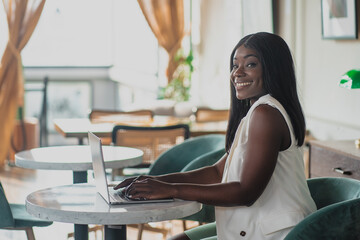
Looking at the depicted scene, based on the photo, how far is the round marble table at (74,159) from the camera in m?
3.42

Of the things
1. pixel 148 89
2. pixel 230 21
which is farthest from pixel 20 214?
pixel 148 89

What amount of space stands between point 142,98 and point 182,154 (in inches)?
247

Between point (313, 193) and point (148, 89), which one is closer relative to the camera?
point (313, 193)

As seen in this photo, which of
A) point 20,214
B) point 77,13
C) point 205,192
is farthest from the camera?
point 77,13

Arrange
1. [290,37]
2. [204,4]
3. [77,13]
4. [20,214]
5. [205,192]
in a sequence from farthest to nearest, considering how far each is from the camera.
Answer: [77,13], [204,4], [290,37], [20,214], [205,192]

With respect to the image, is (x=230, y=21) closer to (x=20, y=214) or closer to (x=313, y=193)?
(x=20, y=214)

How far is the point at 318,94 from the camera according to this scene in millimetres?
4852

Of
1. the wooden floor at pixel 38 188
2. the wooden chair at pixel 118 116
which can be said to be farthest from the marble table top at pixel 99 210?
the wooden chair at pixel 118 116

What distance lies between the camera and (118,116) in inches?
233

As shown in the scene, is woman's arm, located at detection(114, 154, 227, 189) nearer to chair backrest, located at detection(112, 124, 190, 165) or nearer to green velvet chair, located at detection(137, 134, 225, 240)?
green velvet chair, located at detection(137, 134, 225, 240)

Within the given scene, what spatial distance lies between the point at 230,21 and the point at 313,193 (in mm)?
5149

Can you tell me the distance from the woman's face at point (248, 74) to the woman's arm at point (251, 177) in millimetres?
132

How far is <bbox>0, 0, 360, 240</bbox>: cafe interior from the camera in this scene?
3207 millimetres

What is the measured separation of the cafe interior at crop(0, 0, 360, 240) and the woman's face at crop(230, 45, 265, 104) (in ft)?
1.33
